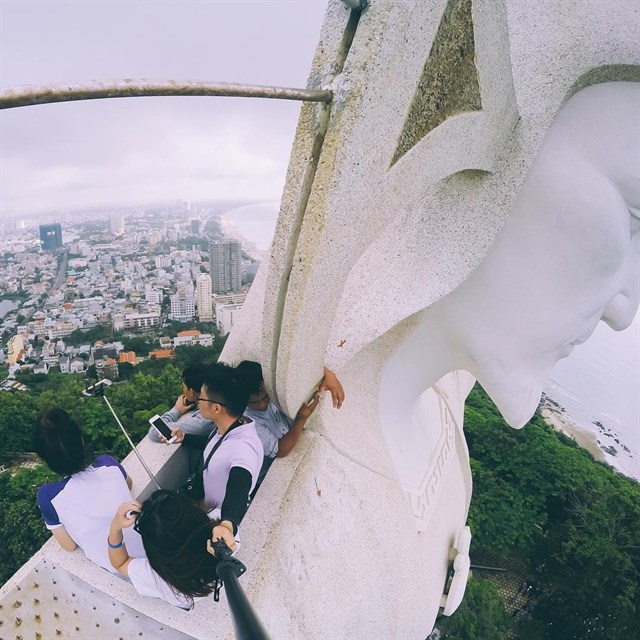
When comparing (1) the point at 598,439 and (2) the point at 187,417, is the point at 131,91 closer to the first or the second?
(2) the point at 187,417

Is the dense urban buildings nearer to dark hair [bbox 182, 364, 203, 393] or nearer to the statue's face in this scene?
dark hair [bbox 182, 364, 203, 393]

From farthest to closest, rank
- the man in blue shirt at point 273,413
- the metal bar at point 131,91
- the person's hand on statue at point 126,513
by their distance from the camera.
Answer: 1. the man in blue shirt at point 273,413
2. the person's hand on statue at point 126,513
3. the metal bar at point 131,91

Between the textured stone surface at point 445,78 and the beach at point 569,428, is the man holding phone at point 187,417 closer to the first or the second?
the textured stone surface at point 445,78

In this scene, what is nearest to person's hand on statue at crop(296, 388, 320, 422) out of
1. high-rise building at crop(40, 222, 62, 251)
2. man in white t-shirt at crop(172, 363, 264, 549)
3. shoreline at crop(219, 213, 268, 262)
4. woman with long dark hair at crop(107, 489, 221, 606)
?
man in white t-shirt at crop(172, 363, 264, 549)

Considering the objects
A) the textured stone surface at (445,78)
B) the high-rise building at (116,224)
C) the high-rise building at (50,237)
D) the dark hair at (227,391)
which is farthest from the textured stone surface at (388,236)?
the high-rise building at (116,224)

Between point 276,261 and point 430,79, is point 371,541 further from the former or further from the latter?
point 430,79

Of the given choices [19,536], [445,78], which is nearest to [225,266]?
[19,536]
